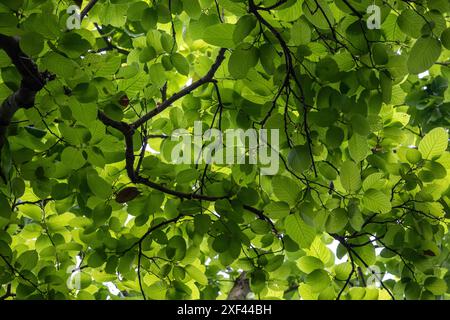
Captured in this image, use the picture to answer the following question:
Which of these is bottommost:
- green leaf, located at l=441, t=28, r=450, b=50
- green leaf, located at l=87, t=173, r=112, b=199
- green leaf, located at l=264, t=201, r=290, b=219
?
green leaf, located at l=264, t=201, r=290, b=219

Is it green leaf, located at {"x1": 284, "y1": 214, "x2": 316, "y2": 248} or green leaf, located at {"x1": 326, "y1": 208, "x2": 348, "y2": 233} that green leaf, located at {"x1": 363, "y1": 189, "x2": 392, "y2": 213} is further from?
green leaf, located at {"x1": 284, "y1": 214, "x2": 316, "y2": 248}

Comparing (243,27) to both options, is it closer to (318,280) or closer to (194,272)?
(318,280)

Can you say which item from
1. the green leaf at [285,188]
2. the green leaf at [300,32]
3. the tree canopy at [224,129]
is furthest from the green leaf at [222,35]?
the green leaf at [285,188]

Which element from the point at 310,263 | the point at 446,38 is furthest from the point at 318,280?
the point at 446,38

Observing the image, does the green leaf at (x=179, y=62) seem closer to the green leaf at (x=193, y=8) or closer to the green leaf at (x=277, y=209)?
the green leaf at (x=193, y=8)

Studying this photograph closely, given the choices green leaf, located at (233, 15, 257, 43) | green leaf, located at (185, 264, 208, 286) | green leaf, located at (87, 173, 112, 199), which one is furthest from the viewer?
green leaf, located at (185, 264, 208, 286)

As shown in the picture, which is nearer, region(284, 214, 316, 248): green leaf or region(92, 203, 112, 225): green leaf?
region(284, 214, 316, 248): green leaf

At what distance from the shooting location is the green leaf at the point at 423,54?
1735 mm

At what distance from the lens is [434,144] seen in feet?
7.82

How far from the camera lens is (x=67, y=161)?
2.21m

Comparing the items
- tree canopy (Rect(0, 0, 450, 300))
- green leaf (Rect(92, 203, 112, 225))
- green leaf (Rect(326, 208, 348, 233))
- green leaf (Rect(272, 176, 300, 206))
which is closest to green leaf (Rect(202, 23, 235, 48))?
tree canopy (Rect(0, 0, 450, 300))

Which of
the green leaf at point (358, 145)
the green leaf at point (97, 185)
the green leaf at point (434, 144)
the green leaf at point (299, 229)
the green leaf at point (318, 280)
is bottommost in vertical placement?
the green leaf at point (318, 280)

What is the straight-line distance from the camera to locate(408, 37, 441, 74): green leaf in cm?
174
